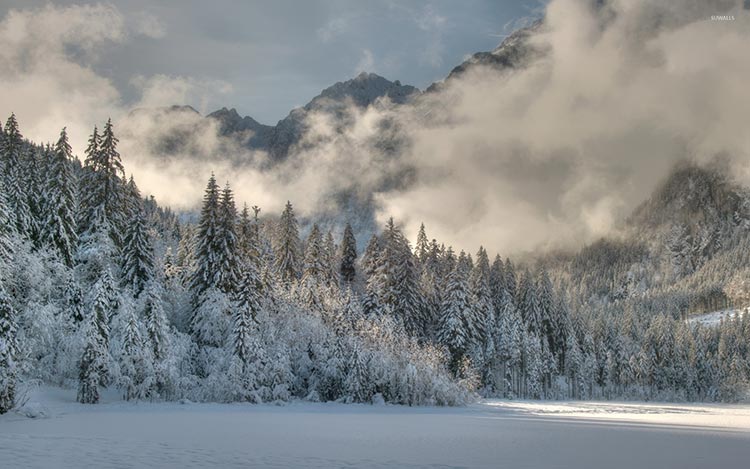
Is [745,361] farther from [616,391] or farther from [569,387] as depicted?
[569,387]

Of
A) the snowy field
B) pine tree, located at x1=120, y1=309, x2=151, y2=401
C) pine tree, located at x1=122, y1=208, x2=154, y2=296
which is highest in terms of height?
pine tree, located at x1=122, y1=208, x2=154, y2=296

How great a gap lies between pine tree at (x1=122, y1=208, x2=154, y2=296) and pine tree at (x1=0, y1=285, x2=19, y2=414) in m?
15.5

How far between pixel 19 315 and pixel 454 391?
3414cm

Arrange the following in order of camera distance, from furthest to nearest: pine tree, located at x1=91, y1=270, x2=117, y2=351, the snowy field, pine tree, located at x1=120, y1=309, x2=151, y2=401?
pine tree, located at x1=120, y1=309, x2=151, y2=401, pine tree, located at x1=91, y1=270, x2=117, y2=351, the snowy field

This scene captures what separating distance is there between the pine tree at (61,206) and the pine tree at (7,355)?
51.0ft

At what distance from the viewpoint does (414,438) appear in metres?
21.6

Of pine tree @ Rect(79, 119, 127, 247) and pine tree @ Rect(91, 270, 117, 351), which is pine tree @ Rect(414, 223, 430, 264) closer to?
pine tree @ Rect(79, 119, 127, 247)

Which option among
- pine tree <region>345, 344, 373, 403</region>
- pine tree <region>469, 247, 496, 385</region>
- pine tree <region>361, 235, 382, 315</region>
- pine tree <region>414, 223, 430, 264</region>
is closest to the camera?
pine tree <region>345, 344, 373, 403</region>

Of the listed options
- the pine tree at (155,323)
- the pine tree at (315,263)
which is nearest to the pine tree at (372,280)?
the pine tree at (315,263)

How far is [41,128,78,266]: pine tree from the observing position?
133ft

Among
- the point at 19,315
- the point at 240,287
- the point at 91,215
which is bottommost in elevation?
the point at 19,315

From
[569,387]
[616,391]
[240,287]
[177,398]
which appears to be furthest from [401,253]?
[616,391]

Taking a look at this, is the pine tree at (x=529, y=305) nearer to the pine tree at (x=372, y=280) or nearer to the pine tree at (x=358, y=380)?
the pine tree at (x=372, y=280)

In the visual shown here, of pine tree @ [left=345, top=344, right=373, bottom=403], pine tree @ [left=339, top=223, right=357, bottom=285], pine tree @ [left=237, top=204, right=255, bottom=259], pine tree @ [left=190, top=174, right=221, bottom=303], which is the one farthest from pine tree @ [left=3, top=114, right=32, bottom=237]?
pine tree @ [left=339, top=223, right=357, bottom=285]
